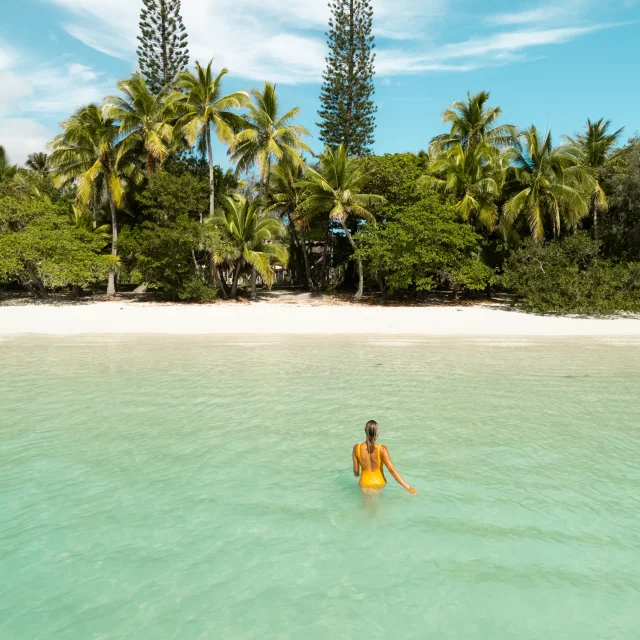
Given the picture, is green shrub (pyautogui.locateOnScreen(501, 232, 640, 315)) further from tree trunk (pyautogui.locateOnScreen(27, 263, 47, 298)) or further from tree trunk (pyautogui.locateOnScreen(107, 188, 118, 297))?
tree trunk (pyautogui.locateOnScreen(27, 263, 47, 298))

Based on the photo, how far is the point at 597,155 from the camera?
28703 mm

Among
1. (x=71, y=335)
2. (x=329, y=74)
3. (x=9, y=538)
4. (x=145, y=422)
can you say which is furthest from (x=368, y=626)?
(x=329, y=74)

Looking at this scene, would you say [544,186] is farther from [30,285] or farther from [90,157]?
[30,285]

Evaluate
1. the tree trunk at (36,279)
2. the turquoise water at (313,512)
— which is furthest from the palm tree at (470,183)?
the tree trunk at (36,279)

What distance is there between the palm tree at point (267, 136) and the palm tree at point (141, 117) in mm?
3474

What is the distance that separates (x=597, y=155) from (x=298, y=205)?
52.8 feet

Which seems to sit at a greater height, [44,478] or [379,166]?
[379,166]

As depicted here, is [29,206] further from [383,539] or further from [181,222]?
[383,539]

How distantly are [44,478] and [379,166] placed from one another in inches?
929

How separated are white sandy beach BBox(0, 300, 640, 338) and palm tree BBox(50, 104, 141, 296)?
599cm

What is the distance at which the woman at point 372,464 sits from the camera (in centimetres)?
477

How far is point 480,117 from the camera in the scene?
1159 inches

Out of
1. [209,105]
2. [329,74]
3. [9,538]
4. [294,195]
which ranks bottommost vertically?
[9,538]

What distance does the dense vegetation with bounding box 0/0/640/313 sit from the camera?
23.6m
